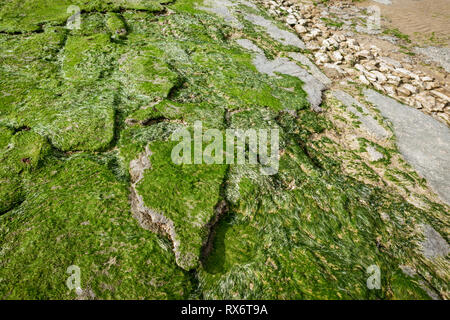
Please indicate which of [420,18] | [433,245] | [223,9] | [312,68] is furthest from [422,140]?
[420,18]

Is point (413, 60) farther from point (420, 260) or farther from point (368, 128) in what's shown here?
point (420, 260)

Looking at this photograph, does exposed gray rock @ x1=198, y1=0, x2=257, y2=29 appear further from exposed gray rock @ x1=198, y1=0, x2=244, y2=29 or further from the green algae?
the green algae

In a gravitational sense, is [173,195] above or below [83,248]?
above

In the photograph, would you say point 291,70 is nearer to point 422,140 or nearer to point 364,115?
point 364,115

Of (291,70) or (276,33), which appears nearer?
(291,70)

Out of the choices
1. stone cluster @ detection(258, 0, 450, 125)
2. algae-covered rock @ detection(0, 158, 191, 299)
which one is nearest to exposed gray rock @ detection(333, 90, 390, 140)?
stone cluster @ detection(258, 0, 450, 125)

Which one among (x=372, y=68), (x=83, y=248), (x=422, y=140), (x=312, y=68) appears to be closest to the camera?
(x=83, y=248)

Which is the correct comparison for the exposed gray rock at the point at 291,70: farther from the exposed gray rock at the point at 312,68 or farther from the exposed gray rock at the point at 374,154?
the exposed gray rock at the point at 374,154

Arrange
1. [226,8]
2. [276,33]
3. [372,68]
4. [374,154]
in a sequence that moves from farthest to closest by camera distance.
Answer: [226,8] → [276,33] → [372,68] → [374,154]

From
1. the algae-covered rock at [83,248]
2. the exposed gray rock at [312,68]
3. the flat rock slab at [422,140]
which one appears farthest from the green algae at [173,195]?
the exposed gray rock at [312,68]
